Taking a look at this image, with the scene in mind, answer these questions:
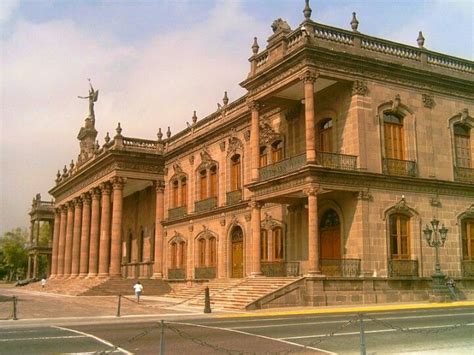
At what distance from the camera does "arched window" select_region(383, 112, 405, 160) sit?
27397mm

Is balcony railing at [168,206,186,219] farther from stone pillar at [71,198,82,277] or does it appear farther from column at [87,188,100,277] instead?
stone pillar at [71,198,82,277]

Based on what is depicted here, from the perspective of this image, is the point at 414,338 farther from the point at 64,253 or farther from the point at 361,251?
the point at 64,253

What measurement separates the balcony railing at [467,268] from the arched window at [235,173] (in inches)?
536

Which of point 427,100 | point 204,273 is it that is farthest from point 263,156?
point 427,100

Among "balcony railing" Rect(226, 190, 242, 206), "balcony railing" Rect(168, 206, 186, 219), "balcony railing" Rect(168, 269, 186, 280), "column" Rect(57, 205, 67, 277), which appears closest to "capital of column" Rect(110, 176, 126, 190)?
"balcony railing" Rect(168, 206, 186, 219)

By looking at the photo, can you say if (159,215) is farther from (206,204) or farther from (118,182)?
(206,204)

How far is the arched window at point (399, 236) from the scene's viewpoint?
26.3m

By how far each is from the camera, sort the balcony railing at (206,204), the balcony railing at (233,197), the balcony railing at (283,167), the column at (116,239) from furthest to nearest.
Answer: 1. the column at (116,239)
2. the balcony railing at (206,204)
3. the balcony railing at (233,197)
4. the balcony railing at (283,167)

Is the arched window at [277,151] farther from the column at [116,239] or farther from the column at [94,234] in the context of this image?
the column at [94,234]

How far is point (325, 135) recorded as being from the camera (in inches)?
1120

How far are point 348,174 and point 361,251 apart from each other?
3471 mm

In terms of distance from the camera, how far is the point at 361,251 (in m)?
25.1

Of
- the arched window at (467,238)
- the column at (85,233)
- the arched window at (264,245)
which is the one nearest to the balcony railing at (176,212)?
the column at (85,233)

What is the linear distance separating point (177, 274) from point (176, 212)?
4666 mm
